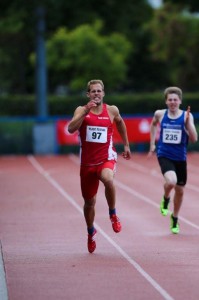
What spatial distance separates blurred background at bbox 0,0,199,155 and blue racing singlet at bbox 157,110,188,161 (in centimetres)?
2004

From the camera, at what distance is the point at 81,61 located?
175 feet

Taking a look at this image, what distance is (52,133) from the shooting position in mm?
34781

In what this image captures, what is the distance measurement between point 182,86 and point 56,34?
12.5m

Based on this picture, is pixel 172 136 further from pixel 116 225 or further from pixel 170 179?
pixel 116 225

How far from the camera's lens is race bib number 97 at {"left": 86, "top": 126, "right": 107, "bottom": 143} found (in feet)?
35.9

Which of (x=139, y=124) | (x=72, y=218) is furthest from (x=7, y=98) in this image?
(x=72, y=218)

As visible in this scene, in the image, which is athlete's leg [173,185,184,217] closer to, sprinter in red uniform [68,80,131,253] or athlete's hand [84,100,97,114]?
sprinter in red uniform [68,80,131,253]

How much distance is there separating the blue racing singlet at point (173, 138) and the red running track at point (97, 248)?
3.72ft

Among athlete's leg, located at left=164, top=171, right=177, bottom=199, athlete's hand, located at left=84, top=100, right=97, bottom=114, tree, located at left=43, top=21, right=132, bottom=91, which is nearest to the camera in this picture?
athlete's hand, located at left=84, top=100, right=97, bottom=114

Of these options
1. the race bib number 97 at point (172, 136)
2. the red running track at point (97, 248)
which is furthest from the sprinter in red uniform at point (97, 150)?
the race bib number 97 at point (172, 136)

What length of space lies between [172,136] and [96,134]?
2473 mm

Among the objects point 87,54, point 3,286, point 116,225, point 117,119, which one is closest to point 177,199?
point 116,225

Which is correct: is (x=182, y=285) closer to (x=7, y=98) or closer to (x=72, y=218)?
(x=72, y=218)

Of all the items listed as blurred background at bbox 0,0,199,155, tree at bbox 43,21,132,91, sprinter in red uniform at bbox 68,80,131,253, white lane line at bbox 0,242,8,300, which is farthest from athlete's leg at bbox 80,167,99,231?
tree at bbox 43,21,132,91
